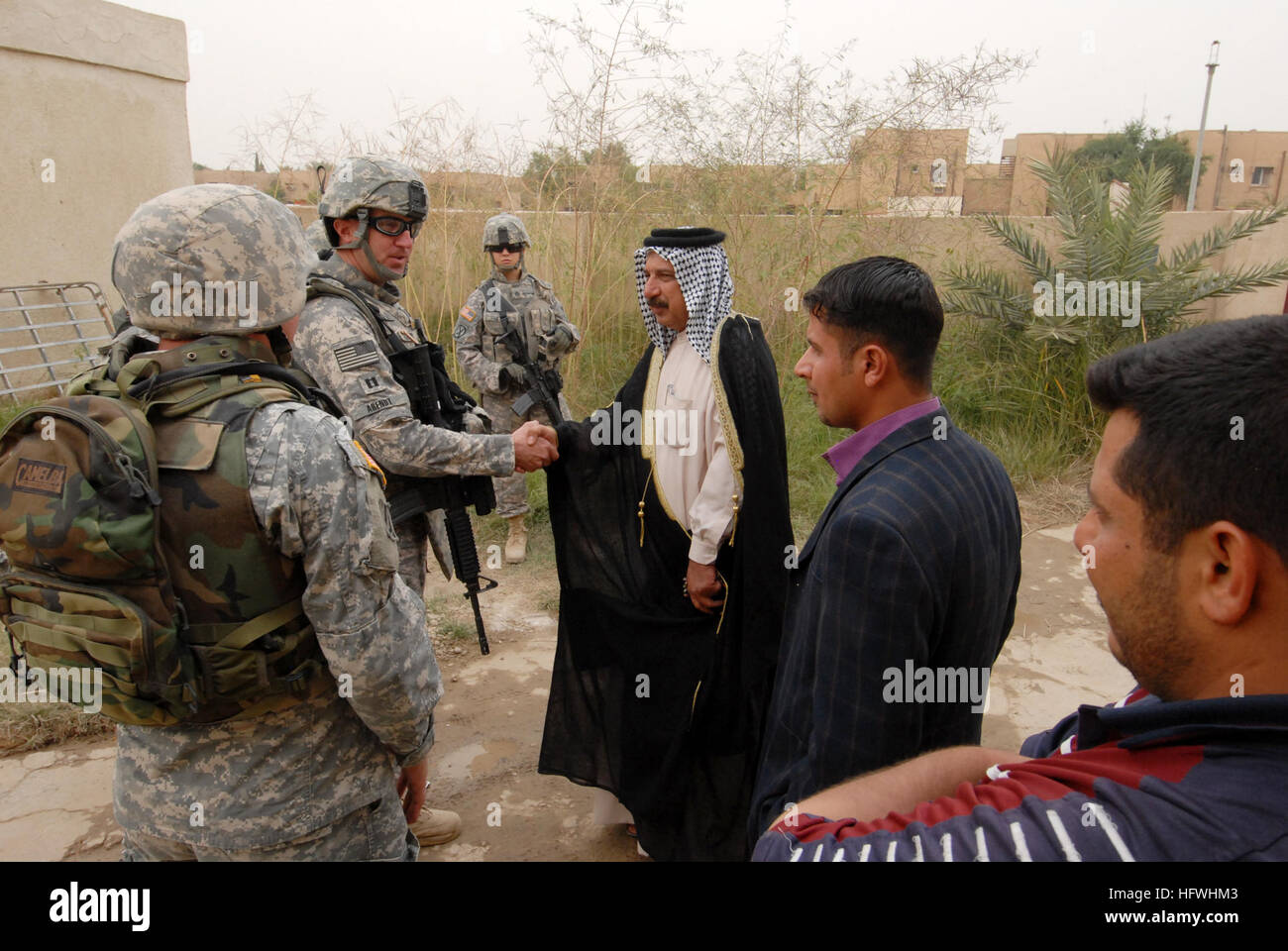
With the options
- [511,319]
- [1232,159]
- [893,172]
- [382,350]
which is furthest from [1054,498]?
[1232,159]

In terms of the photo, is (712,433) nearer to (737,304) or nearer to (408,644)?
(408,644)

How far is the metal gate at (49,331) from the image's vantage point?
670 cm

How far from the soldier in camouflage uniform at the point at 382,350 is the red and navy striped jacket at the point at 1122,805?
1.95 meters

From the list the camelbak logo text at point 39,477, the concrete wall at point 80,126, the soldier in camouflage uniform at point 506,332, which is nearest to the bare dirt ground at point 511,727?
the soldier in camouflage uniform at point 506,332

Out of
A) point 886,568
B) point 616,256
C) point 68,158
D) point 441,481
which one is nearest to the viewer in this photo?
point 886,568

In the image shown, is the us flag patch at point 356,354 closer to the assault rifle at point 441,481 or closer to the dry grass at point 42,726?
the assault rifle at point 441,481

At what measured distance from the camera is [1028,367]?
6777mm

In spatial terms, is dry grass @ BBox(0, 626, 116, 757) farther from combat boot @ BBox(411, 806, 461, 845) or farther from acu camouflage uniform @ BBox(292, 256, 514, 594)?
acu camouflage uniform @ BBox(292, 256, 514, 594)

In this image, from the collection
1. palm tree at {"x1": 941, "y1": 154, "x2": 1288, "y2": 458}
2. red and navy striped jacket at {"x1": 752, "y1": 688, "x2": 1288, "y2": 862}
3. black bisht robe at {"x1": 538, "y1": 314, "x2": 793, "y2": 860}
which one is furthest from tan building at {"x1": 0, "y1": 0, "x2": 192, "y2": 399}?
palm tree at {"x1": 941, "y1": 154, "x2": 1288, "y2": 458}

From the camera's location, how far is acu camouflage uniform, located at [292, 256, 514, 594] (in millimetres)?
2404

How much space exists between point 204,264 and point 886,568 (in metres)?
1.31

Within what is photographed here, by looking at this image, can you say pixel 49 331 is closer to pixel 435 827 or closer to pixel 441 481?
pixel 441 481

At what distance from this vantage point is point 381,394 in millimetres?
2445

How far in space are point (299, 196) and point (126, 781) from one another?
32.8 ft
